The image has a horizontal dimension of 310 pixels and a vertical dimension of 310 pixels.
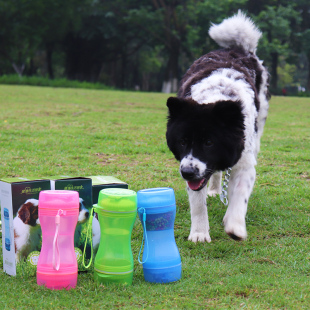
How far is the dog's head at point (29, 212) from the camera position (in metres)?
3.21

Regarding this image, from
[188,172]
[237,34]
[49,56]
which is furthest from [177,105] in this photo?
[49,56]

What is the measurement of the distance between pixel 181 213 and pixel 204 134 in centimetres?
145

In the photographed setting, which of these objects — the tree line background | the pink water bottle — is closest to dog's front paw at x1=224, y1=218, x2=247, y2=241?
the pink water bottle

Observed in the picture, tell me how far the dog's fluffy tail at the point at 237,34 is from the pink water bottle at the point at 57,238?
13.2ft

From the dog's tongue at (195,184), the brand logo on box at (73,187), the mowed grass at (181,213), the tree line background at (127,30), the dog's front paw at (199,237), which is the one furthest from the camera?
the tree line background at (127,30)

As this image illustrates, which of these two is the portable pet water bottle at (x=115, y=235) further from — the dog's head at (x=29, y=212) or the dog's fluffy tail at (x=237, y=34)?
the dog's fluffy tail at (x=237, y=34)

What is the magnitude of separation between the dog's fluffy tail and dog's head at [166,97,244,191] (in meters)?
2.49

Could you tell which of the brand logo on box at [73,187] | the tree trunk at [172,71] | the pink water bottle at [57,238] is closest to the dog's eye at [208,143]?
the brand logo on box at [73,187]

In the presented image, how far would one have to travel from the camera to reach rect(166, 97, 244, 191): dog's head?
154 inches

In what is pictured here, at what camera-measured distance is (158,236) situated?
10.9 ft

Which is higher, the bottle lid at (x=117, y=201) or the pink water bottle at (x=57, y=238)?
the bottle lid at (x=117, y=201)

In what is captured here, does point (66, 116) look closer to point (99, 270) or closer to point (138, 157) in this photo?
point (138, 157)

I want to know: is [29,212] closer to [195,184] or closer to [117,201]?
[117,201]

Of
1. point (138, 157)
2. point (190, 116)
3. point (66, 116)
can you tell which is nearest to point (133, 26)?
point (66, 116)
